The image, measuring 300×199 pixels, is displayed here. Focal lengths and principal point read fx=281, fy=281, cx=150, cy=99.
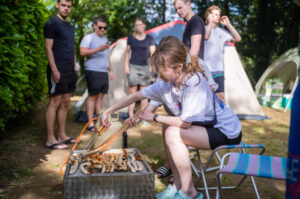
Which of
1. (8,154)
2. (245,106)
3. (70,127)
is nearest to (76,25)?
(70,127)

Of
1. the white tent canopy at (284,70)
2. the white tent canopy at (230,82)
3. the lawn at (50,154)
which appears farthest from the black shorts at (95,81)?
the white tent canopy at (284,70)

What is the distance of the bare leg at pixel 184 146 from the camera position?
2.07 m

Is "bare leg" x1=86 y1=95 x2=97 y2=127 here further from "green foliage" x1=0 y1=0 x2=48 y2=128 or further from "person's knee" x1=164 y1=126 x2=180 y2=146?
"person's knee" x1=164 y1=126 x2=180 y2=146

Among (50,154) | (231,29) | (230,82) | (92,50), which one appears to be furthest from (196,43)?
(230,82)

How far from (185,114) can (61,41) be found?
225 centimetres

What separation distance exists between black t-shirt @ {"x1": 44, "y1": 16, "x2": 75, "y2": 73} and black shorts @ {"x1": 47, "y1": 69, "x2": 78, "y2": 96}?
0.08m

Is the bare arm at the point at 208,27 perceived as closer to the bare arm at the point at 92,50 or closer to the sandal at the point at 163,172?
the bare arm at the point at 92,50

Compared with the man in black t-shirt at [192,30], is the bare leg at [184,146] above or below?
below

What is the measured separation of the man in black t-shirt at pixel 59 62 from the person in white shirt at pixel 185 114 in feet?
4.95

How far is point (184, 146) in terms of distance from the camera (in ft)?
6.89

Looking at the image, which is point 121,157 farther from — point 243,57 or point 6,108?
point 243,57

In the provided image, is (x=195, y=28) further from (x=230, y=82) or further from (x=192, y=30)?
(x=230, y=82)

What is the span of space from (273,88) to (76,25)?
20.3ft

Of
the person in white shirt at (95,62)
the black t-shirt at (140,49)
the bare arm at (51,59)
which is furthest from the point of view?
the black t-shirt at (140,49)
